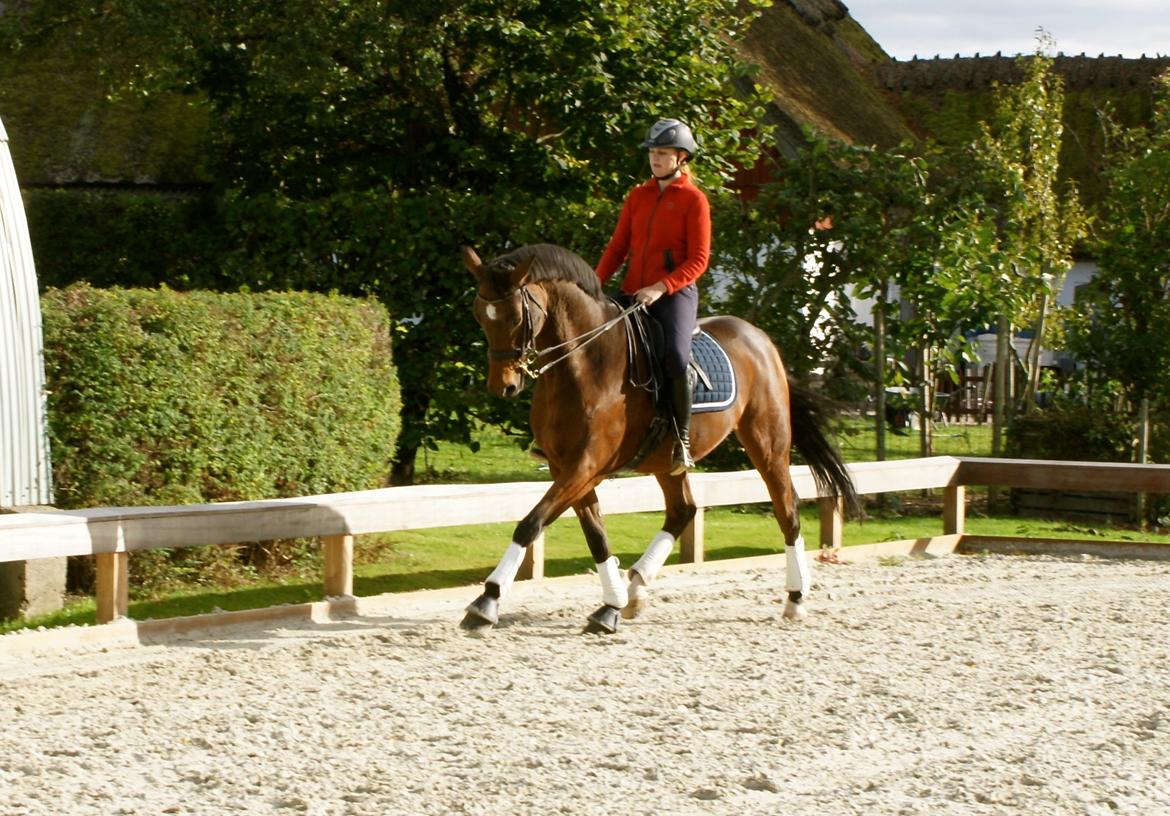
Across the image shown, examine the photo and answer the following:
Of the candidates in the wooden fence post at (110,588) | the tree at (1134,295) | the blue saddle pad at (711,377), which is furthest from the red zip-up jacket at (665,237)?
the tree at (1134,295)

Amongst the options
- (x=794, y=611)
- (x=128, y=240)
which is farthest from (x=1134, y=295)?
(x=128, y=240)

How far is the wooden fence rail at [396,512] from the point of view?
7.60 m

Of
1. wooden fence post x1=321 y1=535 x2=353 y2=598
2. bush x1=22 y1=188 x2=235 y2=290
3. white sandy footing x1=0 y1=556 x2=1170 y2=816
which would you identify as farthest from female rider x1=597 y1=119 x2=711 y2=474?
bush x1=22 y1=188 x2=235 y2=290

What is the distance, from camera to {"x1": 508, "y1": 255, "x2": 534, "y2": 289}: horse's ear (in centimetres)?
779

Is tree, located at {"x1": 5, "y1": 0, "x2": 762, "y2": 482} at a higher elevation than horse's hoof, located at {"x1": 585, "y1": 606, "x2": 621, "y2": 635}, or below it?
higher

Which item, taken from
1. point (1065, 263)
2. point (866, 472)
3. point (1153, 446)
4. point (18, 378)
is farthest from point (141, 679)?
point (1065, 263)

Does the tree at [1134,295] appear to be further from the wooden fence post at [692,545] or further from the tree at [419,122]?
the wooden fence post at [692,545]

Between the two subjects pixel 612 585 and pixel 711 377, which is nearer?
pixel 612 585

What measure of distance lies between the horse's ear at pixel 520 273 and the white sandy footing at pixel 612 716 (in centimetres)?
187

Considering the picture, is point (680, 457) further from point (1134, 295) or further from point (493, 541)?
point (1134, 295)

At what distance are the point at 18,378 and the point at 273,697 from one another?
2841 millimetres

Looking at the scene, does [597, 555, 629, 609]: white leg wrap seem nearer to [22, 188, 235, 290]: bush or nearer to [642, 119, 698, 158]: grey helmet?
[642, 119, 698, 158]: grey helmet

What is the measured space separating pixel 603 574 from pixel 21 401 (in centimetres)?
331

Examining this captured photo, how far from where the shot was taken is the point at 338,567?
8930mm
